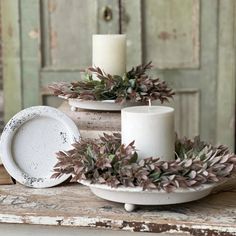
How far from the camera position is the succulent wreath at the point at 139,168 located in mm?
981

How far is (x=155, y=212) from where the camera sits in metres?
1.02

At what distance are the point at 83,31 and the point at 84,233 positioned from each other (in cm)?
187

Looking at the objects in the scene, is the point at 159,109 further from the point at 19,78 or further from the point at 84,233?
the point at 19,78

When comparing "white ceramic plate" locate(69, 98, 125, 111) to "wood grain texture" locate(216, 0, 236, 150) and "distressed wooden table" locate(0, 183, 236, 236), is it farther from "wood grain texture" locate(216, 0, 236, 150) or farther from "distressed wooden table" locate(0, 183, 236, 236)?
"wood grain texture" locate(216, 0, 236, 150)

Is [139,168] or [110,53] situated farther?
[110,53]

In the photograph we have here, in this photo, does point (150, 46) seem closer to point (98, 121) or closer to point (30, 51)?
point (30, 51)

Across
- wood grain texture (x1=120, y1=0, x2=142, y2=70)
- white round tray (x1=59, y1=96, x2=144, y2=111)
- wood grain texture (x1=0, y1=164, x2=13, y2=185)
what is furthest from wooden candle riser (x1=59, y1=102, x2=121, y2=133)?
wood grain texture (x1=120, y1=0, x2=142, y2=70)

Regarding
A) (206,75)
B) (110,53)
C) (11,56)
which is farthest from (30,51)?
(110,53)

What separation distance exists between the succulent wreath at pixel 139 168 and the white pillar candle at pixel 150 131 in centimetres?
2

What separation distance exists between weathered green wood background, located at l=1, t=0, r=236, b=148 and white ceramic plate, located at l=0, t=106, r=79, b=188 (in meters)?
1.63

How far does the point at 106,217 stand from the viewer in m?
1.00

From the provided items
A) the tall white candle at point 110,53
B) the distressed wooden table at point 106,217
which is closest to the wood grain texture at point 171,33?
the tall white candle at point 110,53

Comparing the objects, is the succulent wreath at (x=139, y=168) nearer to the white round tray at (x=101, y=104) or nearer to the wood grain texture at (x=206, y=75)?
the white round tray at (x=101, y=104)

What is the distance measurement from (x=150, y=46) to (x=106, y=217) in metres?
1.87
